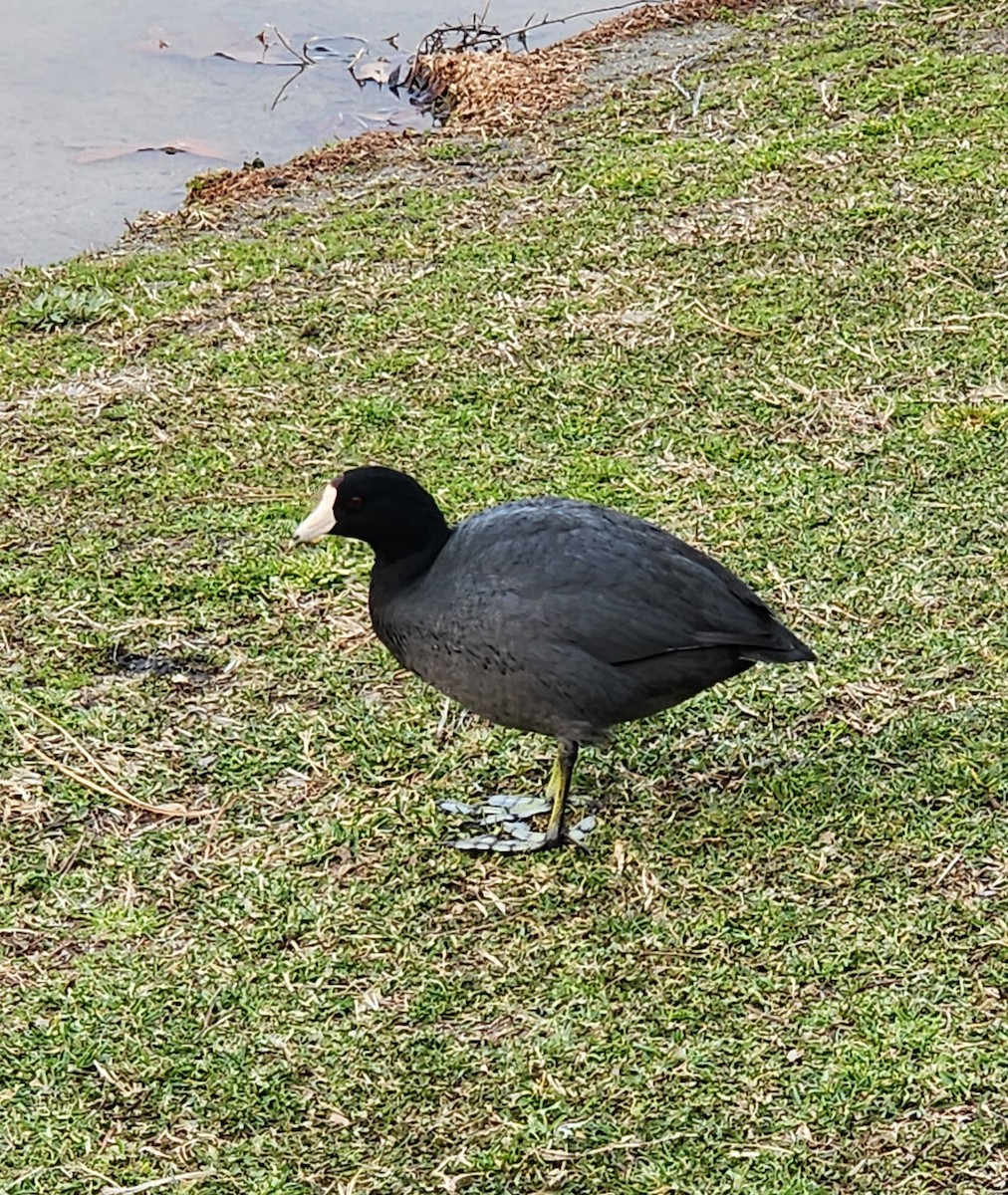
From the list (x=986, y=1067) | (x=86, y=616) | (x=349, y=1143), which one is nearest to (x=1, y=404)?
(x=86, y=616)

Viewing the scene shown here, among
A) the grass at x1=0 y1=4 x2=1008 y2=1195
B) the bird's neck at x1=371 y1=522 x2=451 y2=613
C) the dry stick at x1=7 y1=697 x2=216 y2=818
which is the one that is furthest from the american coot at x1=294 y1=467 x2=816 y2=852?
the dry stick at x1=7 y1=697 x2=216 y2=818

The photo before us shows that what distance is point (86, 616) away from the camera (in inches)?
168

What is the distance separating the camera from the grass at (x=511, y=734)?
2939mm

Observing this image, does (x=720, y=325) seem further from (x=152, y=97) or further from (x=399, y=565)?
(x=152, y=97)

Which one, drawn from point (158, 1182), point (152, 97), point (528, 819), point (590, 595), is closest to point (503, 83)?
point (152, 97)

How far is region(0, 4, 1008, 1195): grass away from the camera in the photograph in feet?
9.64

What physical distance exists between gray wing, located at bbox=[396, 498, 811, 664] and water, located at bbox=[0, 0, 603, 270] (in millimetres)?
3867

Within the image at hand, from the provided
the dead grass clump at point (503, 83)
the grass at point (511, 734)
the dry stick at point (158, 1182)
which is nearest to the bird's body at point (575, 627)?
the grass at point (511, 734)

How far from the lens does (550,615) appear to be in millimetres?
3395

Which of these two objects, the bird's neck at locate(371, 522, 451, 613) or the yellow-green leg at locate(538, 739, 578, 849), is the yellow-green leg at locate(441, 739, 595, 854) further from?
the bird's neck at locate(371, 522, 451, 613)

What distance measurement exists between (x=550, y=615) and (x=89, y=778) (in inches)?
44.8

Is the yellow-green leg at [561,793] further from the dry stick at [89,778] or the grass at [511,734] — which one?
the dry stick at [89,778]

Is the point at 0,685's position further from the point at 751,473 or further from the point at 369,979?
the point at 751,473

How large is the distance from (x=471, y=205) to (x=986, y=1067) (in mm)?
4173
